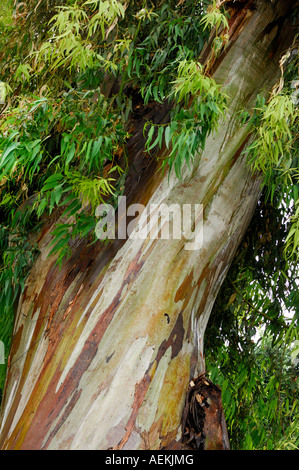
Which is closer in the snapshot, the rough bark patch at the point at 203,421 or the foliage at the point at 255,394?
the rough bark patch at the point at 203,421

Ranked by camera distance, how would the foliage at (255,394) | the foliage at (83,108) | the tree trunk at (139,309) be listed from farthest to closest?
the foliage at (255,394) < the foliage at (83,108) < the tree trunk at (139,309)

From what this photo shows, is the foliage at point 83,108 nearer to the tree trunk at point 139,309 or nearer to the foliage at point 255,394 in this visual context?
the tree trunk at point 139,309

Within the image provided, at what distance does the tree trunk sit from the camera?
183cm

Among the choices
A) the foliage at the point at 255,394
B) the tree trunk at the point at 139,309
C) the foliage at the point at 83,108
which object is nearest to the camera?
the tree trunk at the point at 139,309

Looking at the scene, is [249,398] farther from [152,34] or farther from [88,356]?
[152,34]

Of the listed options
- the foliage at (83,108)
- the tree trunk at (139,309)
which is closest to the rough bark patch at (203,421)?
the tree trunk at (139,309)

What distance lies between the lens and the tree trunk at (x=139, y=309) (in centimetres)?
183

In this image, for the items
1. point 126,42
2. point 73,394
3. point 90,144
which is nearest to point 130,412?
point 73,394

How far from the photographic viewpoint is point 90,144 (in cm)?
192

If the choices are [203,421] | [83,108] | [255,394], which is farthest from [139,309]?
[255,394]

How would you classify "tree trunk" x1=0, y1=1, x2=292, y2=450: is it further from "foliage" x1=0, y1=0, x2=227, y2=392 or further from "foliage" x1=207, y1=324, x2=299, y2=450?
"foliage" x1=207, y1=324, x2=299, y2=450

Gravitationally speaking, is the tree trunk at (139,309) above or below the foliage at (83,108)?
below

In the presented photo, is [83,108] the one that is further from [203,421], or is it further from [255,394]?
[255,394]

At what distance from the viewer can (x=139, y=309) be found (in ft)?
6.53
